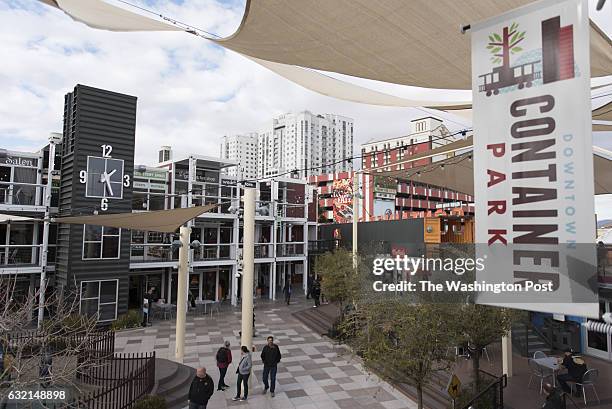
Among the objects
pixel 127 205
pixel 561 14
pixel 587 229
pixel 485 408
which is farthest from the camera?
pixel 127 205

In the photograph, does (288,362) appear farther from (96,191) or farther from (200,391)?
(96,191)

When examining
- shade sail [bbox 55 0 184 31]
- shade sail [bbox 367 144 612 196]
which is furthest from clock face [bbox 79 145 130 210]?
shade sail [bbox 55 0 184 31]

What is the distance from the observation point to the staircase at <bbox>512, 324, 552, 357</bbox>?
1313 centimetres

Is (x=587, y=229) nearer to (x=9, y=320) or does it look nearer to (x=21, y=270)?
(x=9, y=320)

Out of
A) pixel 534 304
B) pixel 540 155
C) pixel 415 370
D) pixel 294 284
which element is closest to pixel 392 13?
pixel 540 155

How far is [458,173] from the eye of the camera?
14.0 meters

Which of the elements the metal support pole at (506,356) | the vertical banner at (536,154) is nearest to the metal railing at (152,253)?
the metal support pole at (506,356)

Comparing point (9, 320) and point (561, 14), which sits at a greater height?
point (561, 14)

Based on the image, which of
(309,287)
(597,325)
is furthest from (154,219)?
(309,287)

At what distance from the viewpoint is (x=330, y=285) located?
1574 cm

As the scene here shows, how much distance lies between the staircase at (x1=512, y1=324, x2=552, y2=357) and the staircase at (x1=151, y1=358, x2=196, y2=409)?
412 inches

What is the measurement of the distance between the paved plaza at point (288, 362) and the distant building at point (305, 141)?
295 feet

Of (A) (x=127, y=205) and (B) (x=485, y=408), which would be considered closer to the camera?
(B) (x=485, y=408)

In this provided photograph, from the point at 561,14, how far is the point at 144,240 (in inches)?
826
